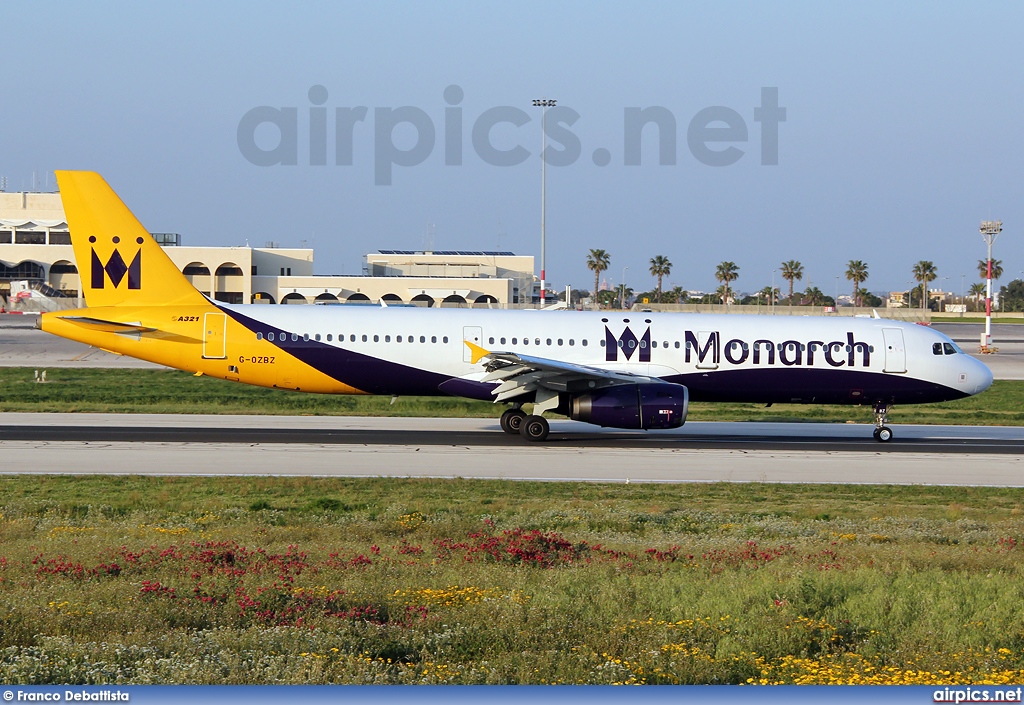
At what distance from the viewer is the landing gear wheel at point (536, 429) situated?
26.3m

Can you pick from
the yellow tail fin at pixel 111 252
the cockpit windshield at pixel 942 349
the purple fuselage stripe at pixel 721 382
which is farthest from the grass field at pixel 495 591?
the cockpit windshield at pixel 942 349

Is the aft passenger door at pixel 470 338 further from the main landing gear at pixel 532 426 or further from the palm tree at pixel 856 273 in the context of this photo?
the palm tree at pixel 856 273

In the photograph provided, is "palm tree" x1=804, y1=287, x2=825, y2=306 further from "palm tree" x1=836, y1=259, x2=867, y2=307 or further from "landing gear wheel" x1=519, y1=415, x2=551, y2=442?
"landing gear wheel" x1=519, y1=415, x2=551, y2=442

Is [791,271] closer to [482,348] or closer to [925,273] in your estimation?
[925,273]

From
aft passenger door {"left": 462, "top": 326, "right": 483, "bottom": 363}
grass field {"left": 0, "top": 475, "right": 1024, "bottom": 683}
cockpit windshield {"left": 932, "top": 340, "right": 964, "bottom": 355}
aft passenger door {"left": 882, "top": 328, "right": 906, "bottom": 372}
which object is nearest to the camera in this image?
grass field {"left": 0, "top": 475, "right": 1024, "bottom": 683}

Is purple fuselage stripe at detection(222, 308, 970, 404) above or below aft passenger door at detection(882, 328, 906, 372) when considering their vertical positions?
below

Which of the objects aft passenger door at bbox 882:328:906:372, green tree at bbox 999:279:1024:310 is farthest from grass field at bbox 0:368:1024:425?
green tree at bbox 999:279:1024:310

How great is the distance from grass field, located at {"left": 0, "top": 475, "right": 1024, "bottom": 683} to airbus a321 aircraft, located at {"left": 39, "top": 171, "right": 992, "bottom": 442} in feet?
28.8

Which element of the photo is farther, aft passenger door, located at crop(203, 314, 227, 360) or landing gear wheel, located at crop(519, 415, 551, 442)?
landing gear wheel, located at crop(519, 415, 551, 442)

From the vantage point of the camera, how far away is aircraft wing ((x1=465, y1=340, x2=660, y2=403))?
2492cm

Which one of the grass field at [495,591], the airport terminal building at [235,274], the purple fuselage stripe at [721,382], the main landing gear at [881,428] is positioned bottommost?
the grass field at [495,591]

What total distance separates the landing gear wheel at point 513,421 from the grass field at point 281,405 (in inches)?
198

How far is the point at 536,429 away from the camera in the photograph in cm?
2636

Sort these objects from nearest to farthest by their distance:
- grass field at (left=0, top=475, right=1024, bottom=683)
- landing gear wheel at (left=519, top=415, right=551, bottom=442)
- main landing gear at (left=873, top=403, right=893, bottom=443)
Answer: grass field at (left=0, top=475, right=1024, bottom=683), landing gear wheel at (left=519, top=415, right=551, bottom=442), main landing gear at (left=873, top=403, right=893, bottom=443)
